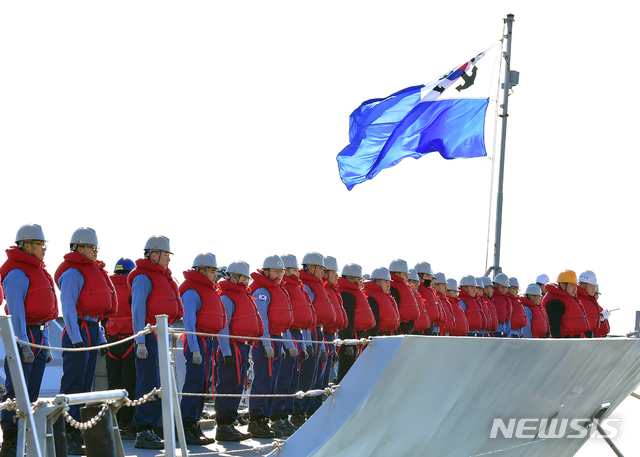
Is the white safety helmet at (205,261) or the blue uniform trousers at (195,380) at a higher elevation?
the white safety helmet at (205,261)

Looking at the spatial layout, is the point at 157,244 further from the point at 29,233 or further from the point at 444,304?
the point at 444,304

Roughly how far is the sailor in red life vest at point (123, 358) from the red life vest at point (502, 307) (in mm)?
8619

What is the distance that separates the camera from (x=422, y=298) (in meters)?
12.4

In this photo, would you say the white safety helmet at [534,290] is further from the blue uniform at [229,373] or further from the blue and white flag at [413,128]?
the blue uniform at [229,373]

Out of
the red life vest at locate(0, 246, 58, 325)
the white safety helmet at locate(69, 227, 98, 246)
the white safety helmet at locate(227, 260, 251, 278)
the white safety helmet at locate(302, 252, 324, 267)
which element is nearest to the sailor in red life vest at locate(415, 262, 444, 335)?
the white safety helmet at locate(302, 252, 324, 267)

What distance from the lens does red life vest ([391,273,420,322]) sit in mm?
11352

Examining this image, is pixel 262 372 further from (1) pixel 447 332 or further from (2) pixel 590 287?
(2) pixel 590 287

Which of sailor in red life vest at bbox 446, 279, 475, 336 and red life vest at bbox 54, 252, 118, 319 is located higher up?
red life vest at bbox 54, 252, 118, 319

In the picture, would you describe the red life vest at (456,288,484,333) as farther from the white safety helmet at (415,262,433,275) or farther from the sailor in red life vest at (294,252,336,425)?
the sailor in red life vest at (294,252,336,425)

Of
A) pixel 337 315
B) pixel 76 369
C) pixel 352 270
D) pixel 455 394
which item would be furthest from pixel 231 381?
pixel 352 270

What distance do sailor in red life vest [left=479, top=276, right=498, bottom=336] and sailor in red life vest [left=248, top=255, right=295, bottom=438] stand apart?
613 cm

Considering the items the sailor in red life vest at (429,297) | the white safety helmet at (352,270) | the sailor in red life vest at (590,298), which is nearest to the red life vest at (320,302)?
the white safety helmet at (352,270)

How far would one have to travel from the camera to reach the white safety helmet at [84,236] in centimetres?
751

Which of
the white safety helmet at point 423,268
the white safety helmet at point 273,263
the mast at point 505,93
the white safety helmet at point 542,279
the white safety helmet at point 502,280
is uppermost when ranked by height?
the mast at point 505,93
